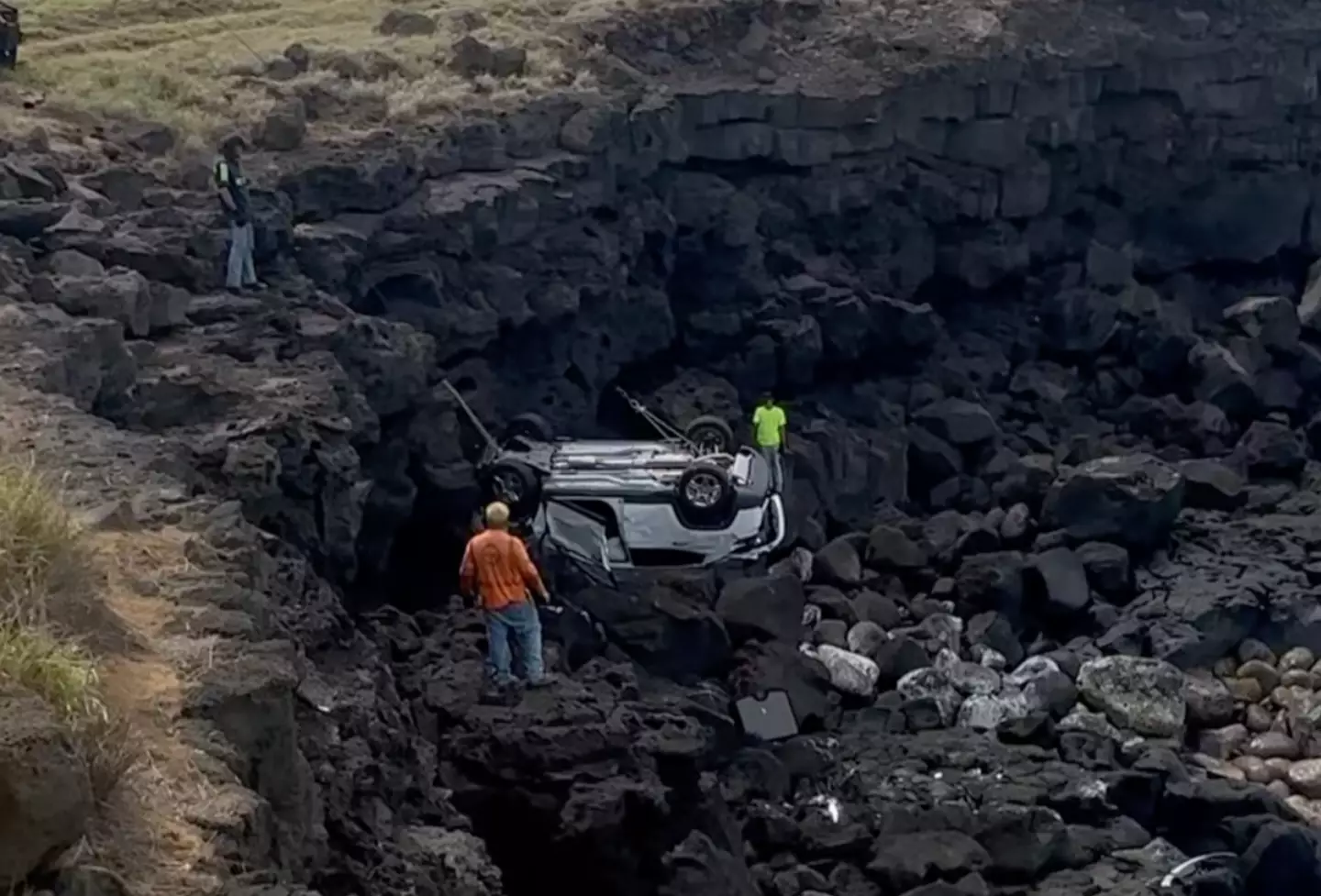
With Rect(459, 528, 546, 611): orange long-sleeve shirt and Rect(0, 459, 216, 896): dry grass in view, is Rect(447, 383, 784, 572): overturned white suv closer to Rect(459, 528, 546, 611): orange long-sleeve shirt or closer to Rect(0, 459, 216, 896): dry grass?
Rect(459, 528, 546, 611): orange long-sleeve shirt

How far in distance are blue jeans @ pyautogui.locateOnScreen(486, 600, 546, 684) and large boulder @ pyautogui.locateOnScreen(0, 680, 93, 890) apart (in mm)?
7835

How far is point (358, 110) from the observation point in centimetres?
2650

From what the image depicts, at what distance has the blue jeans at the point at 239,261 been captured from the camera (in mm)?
18922

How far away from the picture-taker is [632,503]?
20781 millimetres

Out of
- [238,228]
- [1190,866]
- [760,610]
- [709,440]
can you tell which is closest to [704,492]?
[760,610]

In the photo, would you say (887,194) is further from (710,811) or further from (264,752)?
(264,752)

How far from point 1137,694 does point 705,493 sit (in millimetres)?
5812

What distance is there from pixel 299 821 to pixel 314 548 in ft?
21.5

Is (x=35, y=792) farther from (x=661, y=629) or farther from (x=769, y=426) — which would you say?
(x=769, y=426)

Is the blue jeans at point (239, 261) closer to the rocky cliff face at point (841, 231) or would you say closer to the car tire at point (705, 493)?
the rocky cliff face at point (841, 231)

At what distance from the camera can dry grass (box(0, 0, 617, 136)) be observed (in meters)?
26.2

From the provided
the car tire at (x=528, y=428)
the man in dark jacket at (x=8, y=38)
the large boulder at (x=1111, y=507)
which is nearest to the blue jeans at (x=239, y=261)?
the car tire at (x=528, y=428)

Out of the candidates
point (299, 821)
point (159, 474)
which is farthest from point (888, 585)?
point (299, 821)

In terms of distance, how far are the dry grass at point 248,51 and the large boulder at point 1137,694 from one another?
12582 mm
